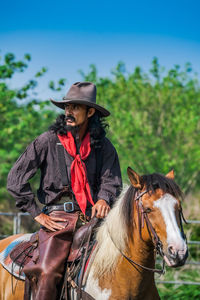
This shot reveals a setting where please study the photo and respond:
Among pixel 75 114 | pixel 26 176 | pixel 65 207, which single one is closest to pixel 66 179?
pixel 65 207

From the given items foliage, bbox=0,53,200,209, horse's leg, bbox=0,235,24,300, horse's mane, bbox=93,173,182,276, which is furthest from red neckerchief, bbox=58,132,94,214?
foliage, bbox=0,53,200,209

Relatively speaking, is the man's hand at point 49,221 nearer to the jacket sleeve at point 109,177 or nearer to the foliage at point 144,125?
the jacket sleeve at point 109,177

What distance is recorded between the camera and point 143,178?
2617 mm

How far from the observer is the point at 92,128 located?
3.36 metres

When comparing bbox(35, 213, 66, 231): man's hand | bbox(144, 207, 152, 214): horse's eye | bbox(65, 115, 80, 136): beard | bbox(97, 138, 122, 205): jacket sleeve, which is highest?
bbox(65, 115, 80, 136): beard

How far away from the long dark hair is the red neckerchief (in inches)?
2.9

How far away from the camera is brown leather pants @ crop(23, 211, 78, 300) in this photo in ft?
9.01

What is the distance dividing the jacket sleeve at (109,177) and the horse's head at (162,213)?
0.59m

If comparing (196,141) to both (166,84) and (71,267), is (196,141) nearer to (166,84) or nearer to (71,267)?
(166,84)

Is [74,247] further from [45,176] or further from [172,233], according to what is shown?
[172,233]

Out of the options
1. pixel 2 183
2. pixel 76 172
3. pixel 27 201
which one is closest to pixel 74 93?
pixel 76 172

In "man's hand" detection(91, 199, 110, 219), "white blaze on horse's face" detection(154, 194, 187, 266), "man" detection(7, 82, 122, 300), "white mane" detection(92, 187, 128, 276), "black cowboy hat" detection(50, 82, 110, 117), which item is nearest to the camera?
"white blaze on horse's face" detection(154, 194, 187, 266)

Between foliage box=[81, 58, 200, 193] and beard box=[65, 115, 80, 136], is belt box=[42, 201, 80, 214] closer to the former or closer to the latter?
beard box=[65, 115, 80, 136]

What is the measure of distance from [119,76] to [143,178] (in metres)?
10.1
